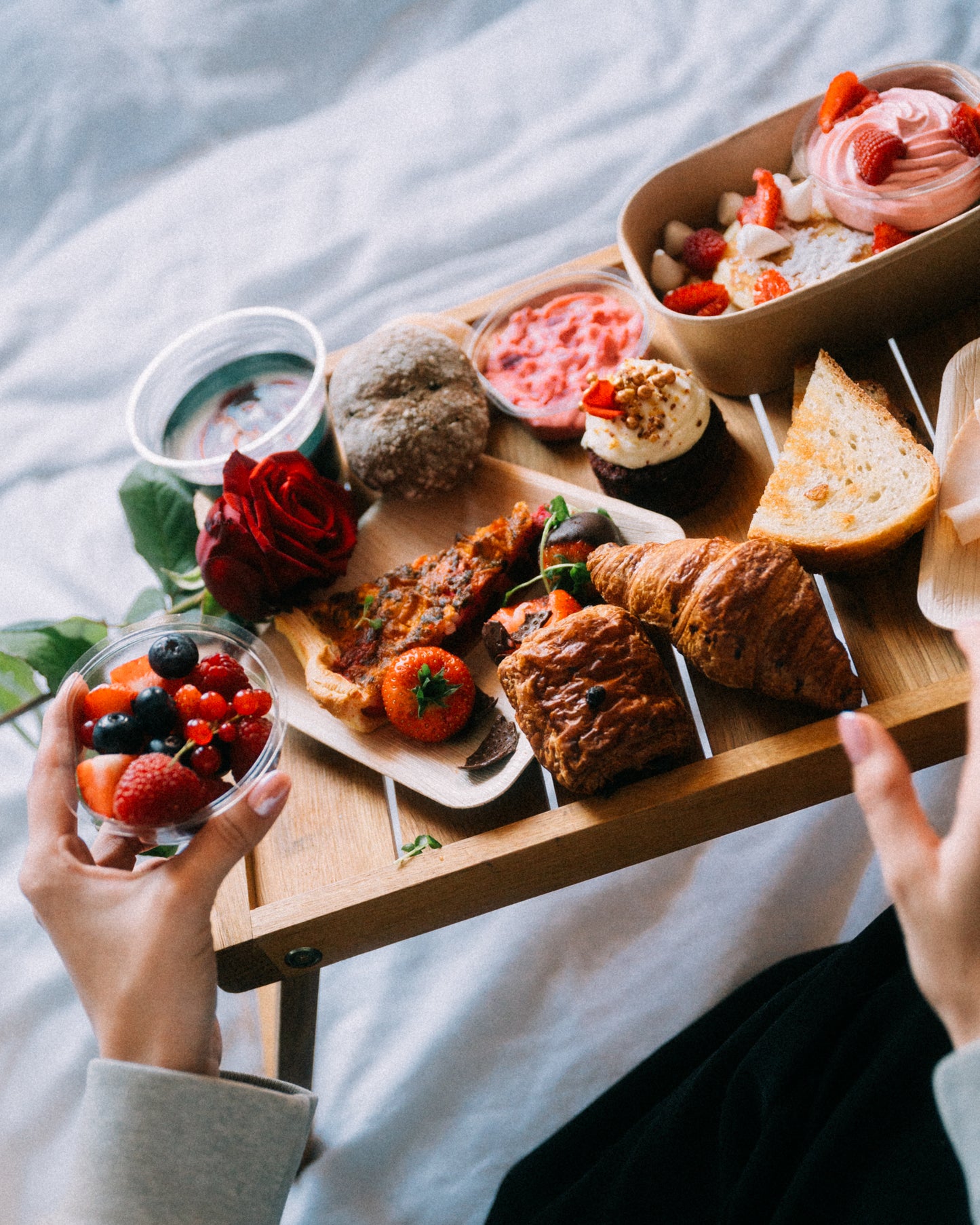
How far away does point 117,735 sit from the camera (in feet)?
3.91

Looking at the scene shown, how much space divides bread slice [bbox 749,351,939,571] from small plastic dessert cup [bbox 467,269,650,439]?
1.05 ft

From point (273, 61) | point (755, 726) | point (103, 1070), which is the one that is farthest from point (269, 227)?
point (103, 1070)

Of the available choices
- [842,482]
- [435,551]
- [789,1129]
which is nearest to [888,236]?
[842,482]

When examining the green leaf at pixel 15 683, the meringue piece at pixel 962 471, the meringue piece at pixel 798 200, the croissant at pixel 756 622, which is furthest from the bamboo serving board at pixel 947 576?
the green leaf at pixel 15 683

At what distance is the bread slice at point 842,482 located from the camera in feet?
4.33

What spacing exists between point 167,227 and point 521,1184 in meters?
2.39

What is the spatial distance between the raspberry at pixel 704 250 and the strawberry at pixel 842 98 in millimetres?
223

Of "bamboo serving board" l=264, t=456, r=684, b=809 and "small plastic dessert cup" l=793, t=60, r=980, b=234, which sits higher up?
"small plastic dessert cup" l=793, t=60, r=980, b=234

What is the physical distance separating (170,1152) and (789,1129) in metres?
0.70

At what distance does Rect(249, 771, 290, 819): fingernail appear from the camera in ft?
3.86

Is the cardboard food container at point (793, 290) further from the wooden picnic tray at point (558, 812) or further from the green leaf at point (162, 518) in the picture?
the green leaf at point (162, 518)

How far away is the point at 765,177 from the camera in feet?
5.42

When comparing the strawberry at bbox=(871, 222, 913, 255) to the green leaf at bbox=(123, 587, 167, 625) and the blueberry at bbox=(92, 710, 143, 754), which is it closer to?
the blueberry at bbox=(92, 710, 143, 754)

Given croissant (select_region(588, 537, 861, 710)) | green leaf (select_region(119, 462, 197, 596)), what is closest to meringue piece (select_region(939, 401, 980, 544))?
croissant (select_region(588, 537, 861, 710))
